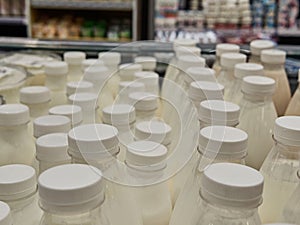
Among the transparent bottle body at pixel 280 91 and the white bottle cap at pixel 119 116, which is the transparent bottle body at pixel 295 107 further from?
the white bottle cap at pixel 119 116

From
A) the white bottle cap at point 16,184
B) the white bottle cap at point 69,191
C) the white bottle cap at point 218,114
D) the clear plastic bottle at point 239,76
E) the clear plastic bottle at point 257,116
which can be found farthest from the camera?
the clear plastic bottle at point 239,76

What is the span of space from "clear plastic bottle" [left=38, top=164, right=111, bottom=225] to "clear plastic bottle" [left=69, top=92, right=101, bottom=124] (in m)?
0.28

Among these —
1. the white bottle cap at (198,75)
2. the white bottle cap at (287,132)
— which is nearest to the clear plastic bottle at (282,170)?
the white bottle cap at (287,132)

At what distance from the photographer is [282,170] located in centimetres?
59

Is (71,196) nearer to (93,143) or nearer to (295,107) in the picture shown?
(93,143)

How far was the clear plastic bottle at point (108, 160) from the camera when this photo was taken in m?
0.52

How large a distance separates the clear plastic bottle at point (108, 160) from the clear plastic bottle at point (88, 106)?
17 cm

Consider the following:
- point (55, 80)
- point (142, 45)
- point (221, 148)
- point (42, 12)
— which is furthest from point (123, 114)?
point (42, 12)

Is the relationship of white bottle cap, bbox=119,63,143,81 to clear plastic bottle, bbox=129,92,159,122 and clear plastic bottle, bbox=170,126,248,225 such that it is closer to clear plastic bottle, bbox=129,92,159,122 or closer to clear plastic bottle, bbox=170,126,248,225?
clear plastic bottle, bbox=129,92,159,122

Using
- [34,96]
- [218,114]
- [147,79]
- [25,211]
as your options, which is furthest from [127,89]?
[25,211]

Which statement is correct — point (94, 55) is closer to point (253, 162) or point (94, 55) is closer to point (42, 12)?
point (253, 162)

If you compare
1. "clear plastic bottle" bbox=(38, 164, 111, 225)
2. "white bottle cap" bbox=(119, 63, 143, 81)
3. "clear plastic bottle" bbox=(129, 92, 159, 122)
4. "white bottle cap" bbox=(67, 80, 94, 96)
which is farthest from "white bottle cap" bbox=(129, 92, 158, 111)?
"clear plastic bottle" bbox=(38, 164, 111, 225)

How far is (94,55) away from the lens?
47.4 inches

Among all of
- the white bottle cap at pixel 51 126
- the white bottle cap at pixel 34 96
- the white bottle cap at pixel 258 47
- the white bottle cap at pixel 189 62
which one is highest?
the white bottle cap at pixel 258 47
